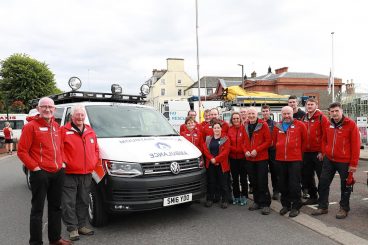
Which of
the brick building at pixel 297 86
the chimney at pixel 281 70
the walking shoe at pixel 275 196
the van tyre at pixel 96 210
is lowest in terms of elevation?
the walking shoe at pixel 275 196

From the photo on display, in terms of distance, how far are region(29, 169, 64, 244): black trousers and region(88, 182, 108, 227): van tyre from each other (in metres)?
0.69

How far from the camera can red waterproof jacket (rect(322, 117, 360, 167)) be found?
5531 mm

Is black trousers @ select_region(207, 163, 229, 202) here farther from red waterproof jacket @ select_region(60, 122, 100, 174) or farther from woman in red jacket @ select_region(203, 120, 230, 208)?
red waterproof jacket @ select_region(60, 122, 100, 174)

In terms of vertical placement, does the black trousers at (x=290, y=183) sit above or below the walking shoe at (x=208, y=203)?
above

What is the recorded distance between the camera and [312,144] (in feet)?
20.9

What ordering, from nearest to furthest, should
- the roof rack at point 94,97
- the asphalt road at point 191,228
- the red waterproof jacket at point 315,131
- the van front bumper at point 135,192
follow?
the asphalt road at point 191,228 → the van front bumper at point 135,192 → the red waterproof jacket at point 315,131 → the roof rack at point 94,97

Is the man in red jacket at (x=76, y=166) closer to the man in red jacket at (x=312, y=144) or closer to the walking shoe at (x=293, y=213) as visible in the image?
the walking shoe at (x=293, y=213)

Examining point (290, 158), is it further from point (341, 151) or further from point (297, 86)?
point (297, 86)

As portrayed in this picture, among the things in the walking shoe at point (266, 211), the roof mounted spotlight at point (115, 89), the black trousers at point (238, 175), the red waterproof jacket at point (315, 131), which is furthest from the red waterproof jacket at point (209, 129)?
the roof mounted spotlight at point (115, 89)

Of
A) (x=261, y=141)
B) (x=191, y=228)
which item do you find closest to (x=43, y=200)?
(x=191, y=228)

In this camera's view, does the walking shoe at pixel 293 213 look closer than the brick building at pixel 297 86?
Yes

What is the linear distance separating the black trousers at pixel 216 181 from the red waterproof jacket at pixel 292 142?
1.15 meters

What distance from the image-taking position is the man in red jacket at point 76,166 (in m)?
4.91

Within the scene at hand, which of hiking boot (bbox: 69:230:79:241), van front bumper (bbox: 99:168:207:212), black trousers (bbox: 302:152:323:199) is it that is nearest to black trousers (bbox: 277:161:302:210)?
black trousers (bbox: 302:152:323:199)
